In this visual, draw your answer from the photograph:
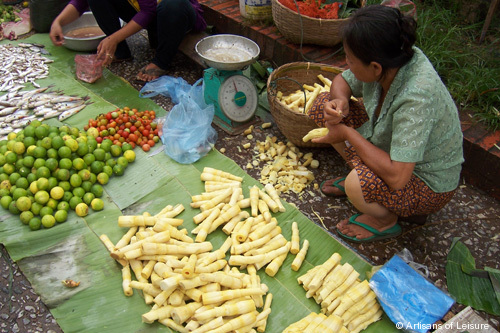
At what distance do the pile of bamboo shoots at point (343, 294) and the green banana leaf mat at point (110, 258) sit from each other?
0.23 ft

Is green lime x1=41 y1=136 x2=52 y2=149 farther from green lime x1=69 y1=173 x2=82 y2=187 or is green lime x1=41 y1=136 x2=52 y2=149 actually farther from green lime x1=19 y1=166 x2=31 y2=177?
green lime x1=69 y1=173 x2=82 y2=187

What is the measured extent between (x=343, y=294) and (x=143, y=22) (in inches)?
128

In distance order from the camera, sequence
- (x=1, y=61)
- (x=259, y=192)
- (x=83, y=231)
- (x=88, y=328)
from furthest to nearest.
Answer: (x=1, y=61) → (x=259, y=192) → (x=83, y=231) → (x=88, y=328)

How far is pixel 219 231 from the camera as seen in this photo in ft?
8.79

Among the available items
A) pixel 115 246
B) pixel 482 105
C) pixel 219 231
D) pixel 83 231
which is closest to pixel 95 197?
pixel 83 231

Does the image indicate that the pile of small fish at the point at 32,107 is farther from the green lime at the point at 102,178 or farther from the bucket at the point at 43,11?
the bucket at the point at 43,11

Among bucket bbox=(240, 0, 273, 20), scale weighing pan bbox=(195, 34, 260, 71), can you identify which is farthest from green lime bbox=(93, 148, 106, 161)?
bucket bbox=(240, 0, 273, 20)

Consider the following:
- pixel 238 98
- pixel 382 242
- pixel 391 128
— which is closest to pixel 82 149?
pixel 238 98

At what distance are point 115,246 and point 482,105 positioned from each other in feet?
10.8

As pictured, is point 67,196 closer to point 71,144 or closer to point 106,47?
point 71,144

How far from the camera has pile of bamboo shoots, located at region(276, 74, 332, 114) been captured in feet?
11.1

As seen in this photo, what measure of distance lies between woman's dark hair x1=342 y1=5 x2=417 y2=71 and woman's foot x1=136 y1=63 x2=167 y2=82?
2868mm

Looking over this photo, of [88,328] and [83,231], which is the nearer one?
[88,328]

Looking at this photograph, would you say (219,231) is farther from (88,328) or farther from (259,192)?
(88,328)
